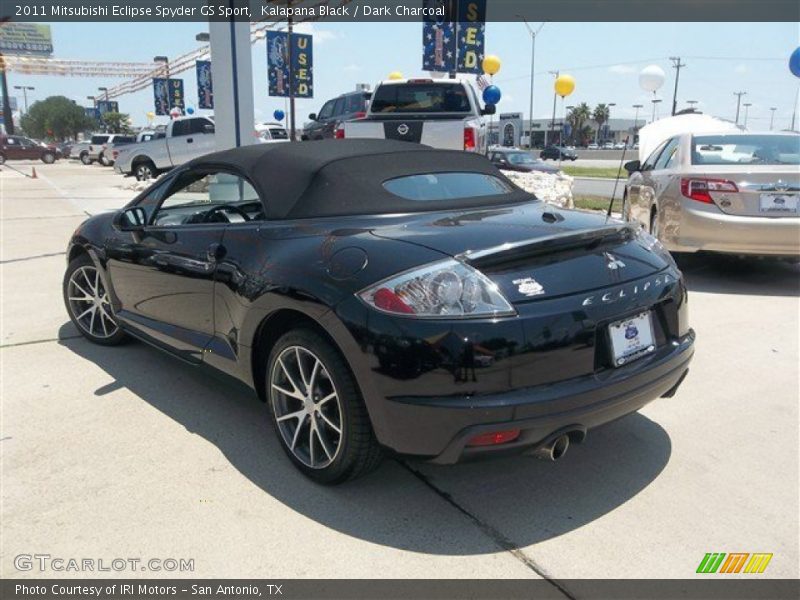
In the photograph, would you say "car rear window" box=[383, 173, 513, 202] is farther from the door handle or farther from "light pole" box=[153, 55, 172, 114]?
"light pole" box=[153, 55, 172, 114]

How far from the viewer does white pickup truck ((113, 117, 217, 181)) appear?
2098 centimetres

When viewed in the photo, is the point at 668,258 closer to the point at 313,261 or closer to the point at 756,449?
the point at 756,449

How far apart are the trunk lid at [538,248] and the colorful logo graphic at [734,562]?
1.03m

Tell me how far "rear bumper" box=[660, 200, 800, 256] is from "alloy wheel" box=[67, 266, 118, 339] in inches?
200

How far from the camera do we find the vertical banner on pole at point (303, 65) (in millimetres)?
27203

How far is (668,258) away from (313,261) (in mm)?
1648

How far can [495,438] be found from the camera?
86.7 inches

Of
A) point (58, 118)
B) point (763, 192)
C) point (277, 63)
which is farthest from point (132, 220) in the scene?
point (58, 118)

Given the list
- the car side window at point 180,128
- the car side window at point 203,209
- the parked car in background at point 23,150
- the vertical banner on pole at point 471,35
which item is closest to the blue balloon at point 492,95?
the vertical banner on pole at point 471,35

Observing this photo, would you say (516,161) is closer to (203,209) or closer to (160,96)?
(203,209)

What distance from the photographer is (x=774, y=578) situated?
2154 millimetres

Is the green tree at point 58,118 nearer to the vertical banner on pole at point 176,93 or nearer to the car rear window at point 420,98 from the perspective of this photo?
the vertical banner on pole at point 176,93
